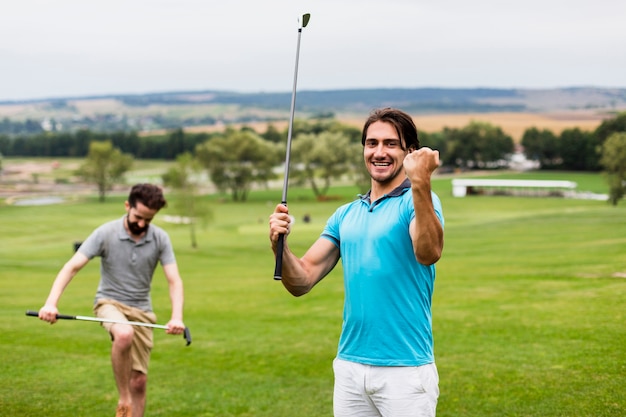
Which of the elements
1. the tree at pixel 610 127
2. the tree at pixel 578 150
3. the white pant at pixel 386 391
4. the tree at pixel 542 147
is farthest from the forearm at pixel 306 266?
the tree at pixel 542 147

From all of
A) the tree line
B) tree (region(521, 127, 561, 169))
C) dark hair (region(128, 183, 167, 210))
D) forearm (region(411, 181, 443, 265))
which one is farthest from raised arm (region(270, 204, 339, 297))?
tree (region(521, 127, 561, 169))

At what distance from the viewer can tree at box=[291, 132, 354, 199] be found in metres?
108

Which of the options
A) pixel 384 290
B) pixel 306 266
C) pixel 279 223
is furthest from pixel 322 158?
pixel 279 223

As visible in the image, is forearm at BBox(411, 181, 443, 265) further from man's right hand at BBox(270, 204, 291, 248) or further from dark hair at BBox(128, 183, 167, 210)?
dark hair at BBox(128, 183, 167, 210)

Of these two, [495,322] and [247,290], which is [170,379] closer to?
[495,322]

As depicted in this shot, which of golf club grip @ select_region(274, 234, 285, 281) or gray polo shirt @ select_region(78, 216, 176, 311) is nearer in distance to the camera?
golf club grip @ select_region(274, 234, 285, 281)

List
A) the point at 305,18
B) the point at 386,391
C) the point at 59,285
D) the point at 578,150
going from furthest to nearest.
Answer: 1. the point at 578,150
2. the point at 59,285
3. the point at 305,18
4. the point at 386,391

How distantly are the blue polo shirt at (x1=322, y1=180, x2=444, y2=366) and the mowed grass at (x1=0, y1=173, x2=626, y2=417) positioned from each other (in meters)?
4.49

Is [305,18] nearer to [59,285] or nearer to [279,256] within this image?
[279,256]

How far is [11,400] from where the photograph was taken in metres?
10.2

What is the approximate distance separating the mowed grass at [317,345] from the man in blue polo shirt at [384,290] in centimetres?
446

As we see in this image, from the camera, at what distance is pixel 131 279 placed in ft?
27.7

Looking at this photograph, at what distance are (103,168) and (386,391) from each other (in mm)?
117585

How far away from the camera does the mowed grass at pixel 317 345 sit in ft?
32.2
